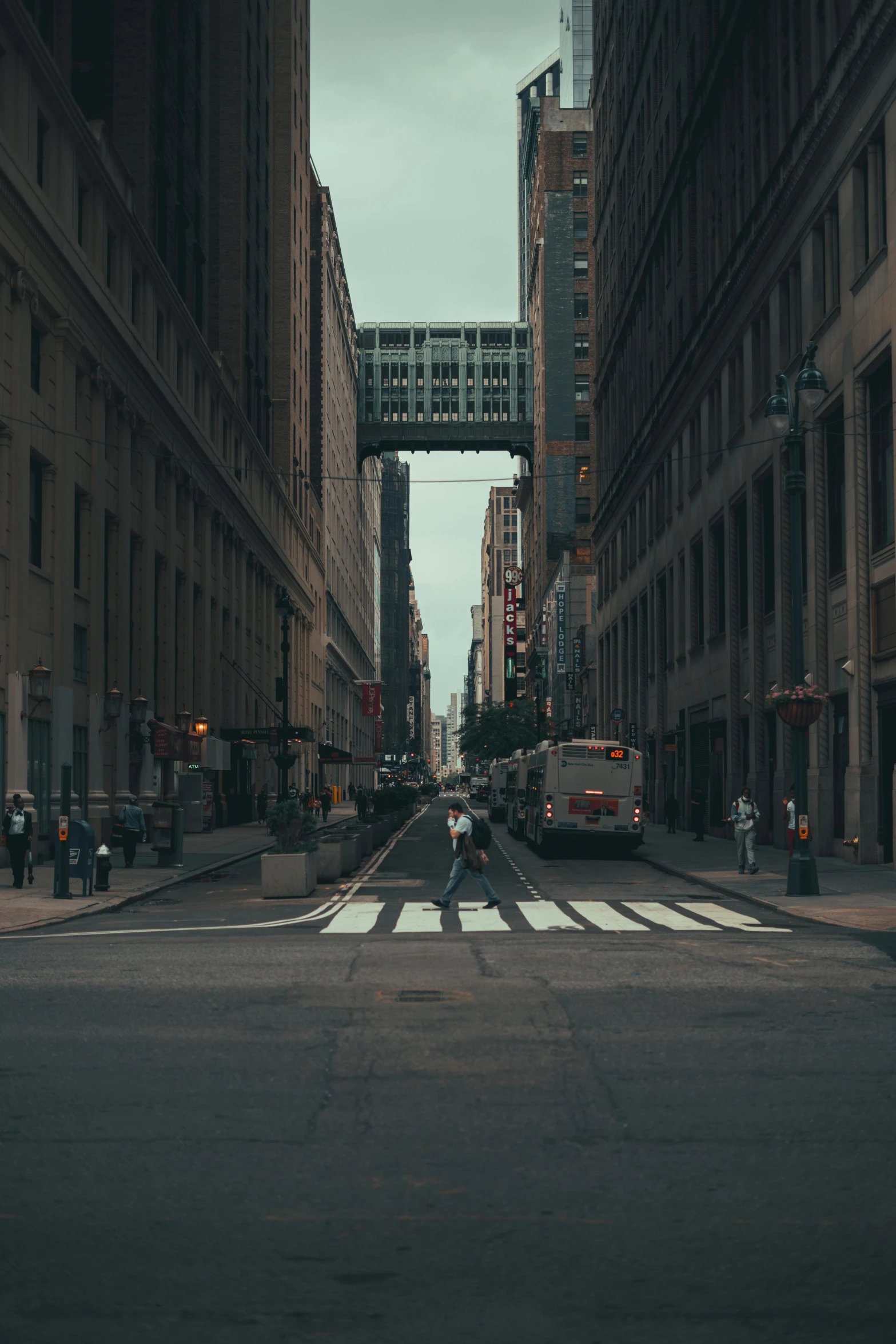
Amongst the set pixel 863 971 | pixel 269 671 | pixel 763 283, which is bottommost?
pixel 863 971

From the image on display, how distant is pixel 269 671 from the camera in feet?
266

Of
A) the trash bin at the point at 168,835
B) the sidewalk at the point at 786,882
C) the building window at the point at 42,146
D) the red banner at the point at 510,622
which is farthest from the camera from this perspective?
the red banner at the point at 510,622

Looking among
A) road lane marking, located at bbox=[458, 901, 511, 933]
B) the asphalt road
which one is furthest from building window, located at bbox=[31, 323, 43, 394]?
the asphalt road

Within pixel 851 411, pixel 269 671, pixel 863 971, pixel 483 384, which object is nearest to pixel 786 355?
pixel 851 411

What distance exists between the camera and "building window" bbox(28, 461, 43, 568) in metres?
34.4

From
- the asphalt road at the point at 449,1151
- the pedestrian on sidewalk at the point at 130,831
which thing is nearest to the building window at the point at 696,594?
the pedestrian on sidewalk at the point at 130,831

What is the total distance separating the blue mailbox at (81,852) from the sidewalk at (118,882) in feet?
1.22

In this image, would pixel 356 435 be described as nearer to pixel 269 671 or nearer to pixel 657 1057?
pixel 269 671

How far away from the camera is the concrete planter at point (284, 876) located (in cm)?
2491

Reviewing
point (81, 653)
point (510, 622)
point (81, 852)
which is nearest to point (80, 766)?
point (81, 653)

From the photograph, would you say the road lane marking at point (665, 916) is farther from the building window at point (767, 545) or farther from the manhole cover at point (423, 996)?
the building window at point (767, 545)

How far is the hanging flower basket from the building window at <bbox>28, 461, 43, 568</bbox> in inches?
748

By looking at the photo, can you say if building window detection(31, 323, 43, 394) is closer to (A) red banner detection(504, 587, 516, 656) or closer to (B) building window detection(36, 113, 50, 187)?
(B) building window detection(36, 113, 50, 187)

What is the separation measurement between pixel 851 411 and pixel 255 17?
195ft
